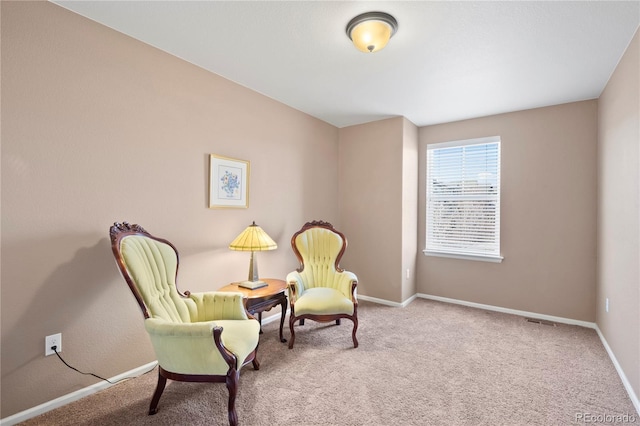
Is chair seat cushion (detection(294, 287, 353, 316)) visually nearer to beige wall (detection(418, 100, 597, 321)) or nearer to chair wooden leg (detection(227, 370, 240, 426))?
chair wooden leg (detection(227, 370, 240, 426))

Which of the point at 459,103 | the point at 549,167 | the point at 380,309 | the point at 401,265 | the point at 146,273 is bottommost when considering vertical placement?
the point at 380,309

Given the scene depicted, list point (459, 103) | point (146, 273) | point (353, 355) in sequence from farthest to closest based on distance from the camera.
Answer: point (459, 103)
point (353, 355)
point (146, 273)

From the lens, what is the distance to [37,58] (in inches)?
71.6

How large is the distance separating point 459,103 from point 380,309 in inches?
105

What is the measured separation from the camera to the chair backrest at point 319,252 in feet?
10.7

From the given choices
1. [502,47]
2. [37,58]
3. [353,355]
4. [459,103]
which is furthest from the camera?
[459,103]

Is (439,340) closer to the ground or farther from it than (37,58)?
closer to the ground

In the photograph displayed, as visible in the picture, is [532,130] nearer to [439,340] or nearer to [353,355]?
[439,340]

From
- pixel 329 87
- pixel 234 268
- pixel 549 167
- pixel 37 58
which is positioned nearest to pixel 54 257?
pixel 37 58

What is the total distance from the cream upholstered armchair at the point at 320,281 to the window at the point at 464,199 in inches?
68.4

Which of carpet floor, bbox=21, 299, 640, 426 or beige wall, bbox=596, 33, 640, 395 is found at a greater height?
beige wall, bbox=596, 33, 640, 395

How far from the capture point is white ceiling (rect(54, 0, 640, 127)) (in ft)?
6.18

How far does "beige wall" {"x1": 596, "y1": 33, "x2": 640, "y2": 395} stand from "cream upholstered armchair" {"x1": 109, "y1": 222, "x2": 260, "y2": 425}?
2559 mm

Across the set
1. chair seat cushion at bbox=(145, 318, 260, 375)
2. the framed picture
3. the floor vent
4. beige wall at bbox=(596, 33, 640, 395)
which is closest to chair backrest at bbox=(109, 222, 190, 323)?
chair seat cushion at bbox=(145, 318, 260, 375)
